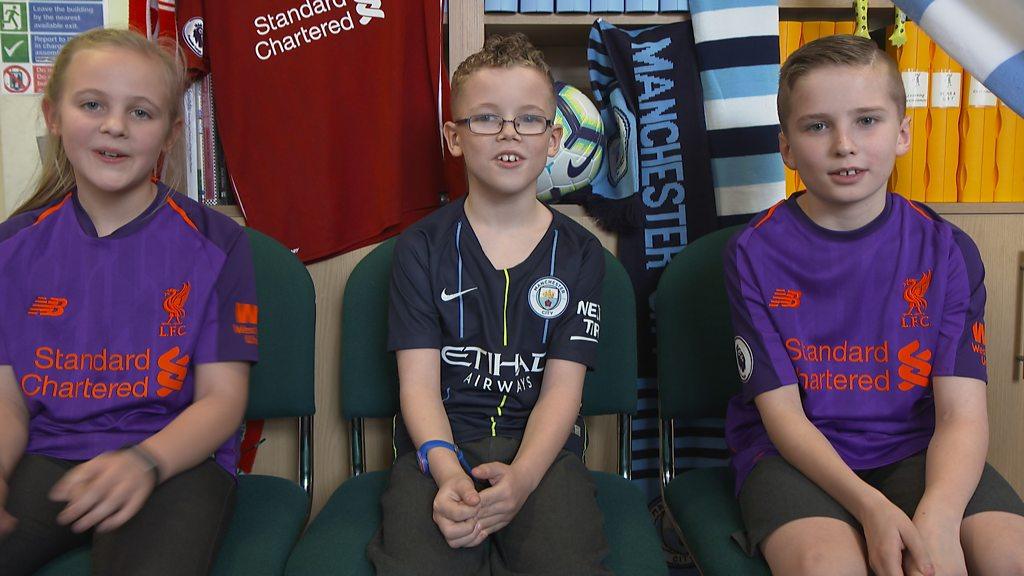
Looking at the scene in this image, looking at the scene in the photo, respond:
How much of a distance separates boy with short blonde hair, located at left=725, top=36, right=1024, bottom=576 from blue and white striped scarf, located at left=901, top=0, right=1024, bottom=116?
0.74 metres

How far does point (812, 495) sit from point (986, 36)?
2.69 ft

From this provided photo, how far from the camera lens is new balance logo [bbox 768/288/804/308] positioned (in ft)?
4.43

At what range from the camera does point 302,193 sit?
1.78 m

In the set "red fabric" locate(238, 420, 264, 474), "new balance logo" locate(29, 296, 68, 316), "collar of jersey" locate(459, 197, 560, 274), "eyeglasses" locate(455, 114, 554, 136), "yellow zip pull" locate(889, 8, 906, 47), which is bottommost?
"red fabric" locate(238, 420, 264, 474)

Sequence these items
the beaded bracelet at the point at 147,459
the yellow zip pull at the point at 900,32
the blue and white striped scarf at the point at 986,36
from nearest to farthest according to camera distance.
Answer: the blue and white striped scarf at the point at 986,36, the beaded bracelet at the point at 147,459, the yellow zip pull at the point at 900,32

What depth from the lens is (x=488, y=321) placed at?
56.2 inches

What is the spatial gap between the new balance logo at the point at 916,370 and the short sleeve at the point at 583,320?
50 centimetres

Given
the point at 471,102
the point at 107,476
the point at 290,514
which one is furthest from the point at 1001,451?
the point at 107,476

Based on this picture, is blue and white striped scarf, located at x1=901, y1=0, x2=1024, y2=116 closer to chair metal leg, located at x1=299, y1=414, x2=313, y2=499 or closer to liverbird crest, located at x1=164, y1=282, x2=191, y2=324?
liverbird crest, located at x1=164, y1=282, x2=191, y2=324

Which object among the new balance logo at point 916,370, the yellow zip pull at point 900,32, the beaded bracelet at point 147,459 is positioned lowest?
the beaded bracelet at point 147,459

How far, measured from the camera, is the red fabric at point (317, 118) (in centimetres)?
176

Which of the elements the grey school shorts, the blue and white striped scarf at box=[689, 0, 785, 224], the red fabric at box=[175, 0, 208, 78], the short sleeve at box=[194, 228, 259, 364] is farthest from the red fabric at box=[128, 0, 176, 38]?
the grey school shorts

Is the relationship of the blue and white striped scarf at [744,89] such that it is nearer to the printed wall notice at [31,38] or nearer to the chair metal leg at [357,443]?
the chair metal leg at [357,443]

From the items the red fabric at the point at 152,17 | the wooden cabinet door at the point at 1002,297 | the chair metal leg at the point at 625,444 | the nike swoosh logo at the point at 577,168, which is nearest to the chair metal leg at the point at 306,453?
the chair metal leg at the point at 625,444
